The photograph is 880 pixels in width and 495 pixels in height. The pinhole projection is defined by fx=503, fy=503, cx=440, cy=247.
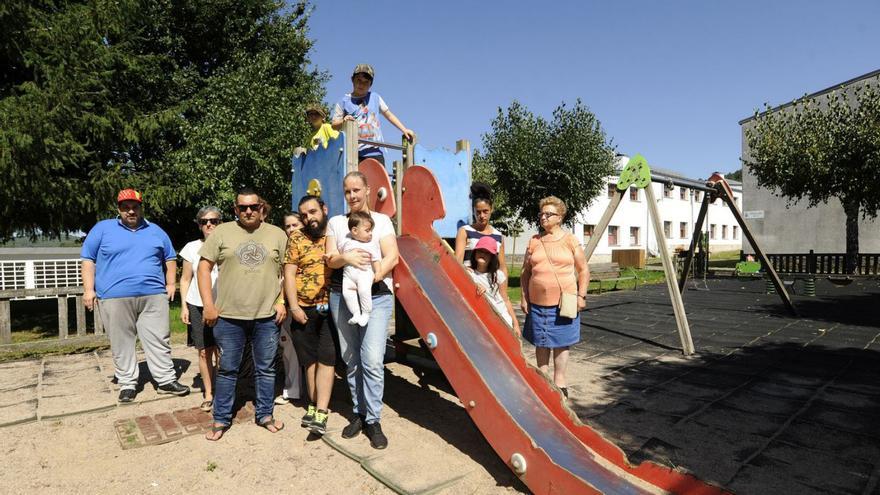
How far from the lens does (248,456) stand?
131 inches

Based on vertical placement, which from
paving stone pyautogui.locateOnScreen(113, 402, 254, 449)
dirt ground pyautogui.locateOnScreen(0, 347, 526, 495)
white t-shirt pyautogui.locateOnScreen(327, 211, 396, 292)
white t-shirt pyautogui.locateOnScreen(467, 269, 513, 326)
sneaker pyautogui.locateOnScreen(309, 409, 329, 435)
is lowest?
dirt ground pyautogui.locateOnScreen(0, 347, 526, 495)

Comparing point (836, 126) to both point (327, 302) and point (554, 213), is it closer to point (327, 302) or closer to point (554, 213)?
point (554, 213)

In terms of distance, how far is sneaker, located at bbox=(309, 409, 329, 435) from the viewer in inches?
141

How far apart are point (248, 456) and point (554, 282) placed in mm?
2495

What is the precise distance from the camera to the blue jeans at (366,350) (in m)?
3.42

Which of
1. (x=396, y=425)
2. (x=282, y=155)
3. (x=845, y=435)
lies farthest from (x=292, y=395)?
(x=282, y=155)

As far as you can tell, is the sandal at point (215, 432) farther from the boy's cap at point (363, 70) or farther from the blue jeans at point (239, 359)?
the boy's cap at point (363, 70)

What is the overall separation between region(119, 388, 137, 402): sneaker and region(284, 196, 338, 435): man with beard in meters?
1.81

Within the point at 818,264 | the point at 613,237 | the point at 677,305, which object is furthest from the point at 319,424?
the point at 613,237

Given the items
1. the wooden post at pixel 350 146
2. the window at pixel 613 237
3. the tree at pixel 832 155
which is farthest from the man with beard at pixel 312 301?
the window at pixel 613 237

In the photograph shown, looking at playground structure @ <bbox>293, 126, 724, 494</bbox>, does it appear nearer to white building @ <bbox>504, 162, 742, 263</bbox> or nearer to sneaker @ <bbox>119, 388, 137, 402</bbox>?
sneaker @ <bbox>119, 388, 137, 402</bbox>

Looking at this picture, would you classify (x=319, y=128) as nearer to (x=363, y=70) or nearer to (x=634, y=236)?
(x=363, y=70)

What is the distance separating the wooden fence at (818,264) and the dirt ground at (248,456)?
735 inches

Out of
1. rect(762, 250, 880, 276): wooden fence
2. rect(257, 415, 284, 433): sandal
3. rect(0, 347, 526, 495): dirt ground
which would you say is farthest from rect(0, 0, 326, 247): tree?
rect(762, 250, 880, 276): wooden fence
